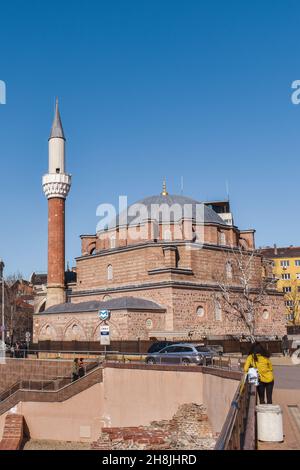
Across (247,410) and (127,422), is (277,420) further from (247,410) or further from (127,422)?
(127,422)

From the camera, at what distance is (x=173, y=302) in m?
37.2

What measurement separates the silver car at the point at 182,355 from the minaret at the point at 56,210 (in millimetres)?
20616

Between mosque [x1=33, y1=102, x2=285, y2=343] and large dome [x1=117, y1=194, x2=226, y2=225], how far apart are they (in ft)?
0.28

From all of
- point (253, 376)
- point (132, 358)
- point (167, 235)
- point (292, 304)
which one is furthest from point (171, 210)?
point (253, 376)

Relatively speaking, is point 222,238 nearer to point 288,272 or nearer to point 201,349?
point 201,349

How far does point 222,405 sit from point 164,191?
32333 millimetres

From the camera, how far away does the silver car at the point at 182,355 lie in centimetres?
2269

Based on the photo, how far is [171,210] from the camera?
4472 cm

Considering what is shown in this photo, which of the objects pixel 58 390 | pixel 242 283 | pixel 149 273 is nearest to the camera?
pixel 58 390

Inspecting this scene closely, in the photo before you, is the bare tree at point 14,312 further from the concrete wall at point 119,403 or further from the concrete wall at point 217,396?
the concrete wall at point 217,396

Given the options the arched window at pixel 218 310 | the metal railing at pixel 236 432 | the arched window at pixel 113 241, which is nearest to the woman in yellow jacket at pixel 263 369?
the metal railing at pixel 236 432

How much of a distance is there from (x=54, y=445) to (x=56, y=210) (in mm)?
24169

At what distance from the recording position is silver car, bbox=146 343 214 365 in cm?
2269

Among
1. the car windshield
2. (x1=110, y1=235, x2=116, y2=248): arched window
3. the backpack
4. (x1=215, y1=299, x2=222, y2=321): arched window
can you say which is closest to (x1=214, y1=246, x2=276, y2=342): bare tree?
(x1=215, y1=299, x2=222, y2=321): arched window
